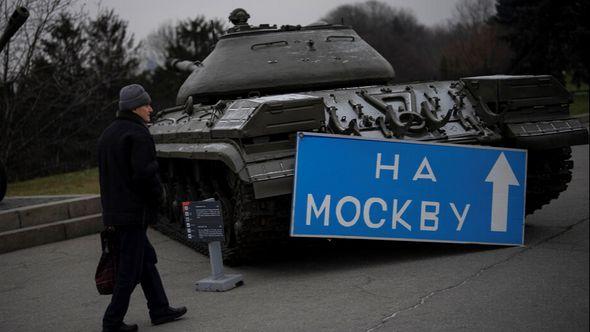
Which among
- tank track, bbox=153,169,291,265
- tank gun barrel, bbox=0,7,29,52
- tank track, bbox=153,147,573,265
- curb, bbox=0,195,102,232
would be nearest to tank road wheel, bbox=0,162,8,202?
curb, bbox=0,195,102,232

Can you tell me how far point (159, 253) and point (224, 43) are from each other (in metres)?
2.61

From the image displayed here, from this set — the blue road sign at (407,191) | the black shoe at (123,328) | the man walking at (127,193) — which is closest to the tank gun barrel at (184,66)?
the blue road sign at (407,191)

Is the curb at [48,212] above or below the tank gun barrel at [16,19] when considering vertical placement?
below

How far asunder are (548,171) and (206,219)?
3.78m

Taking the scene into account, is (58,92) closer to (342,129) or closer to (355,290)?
(342,129)

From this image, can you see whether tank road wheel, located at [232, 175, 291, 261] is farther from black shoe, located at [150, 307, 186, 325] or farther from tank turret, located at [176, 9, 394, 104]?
tank turret, located at [176, 9, 394, 104]

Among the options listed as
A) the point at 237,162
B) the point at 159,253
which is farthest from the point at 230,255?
the point at 159,253

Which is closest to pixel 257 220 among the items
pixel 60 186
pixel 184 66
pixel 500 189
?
pixel 500 189

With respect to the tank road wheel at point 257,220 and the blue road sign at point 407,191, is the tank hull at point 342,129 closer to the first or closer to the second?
the tank road wheel at point 257,220

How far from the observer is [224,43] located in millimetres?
9164

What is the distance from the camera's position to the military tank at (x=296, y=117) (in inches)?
262

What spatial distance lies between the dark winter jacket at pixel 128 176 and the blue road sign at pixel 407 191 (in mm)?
1584

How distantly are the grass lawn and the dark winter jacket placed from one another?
28.7ft

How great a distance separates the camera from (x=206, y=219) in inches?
249
